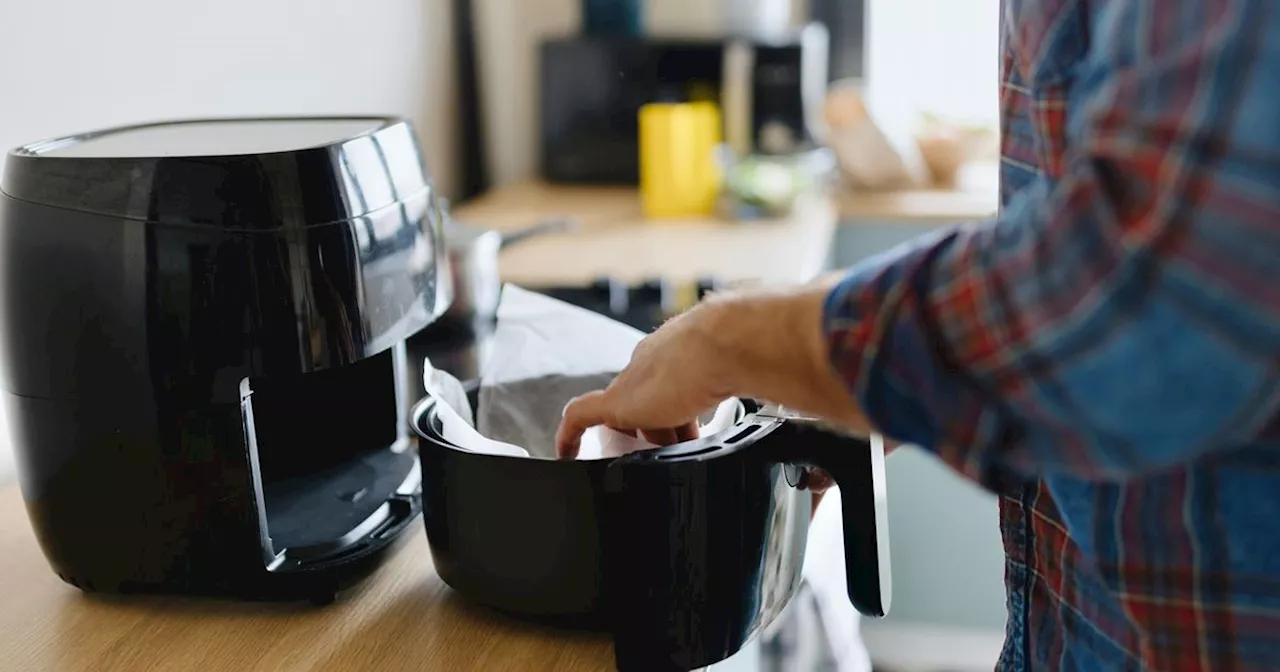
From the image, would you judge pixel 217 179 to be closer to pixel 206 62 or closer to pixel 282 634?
pixel 282 634

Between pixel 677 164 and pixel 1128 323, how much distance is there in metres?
1.60

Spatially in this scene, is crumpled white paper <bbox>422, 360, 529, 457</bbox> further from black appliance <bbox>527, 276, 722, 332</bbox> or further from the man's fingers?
black appliance <bbox>527, 276, 722, 332</bbox>

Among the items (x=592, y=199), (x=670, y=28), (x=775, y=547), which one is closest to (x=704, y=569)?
(x=775, y=547)

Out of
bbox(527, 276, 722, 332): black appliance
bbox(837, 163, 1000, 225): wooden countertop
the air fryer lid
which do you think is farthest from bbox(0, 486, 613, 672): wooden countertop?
bbox(837, 163, 1000, 225): wooden countertop

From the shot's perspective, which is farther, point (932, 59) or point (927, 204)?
point (932, 59)

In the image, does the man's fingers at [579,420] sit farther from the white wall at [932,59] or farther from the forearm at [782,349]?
the white wall at [932,59]

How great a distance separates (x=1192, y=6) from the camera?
0.46 metres

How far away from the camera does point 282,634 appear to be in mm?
774

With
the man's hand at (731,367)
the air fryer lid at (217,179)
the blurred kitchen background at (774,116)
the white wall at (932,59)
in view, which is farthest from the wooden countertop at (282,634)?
the white wall at (932,59)

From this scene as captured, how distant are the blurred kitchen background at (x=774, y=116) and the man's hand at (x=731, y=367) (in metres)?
1.20

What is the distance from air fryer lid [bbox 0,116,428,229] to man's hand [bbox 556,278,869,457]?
21 centimetres

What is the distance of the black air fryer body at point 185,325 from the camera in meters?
0.73

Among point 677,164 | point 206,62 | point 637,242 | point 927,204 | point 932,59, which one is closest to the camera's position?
point 206,62

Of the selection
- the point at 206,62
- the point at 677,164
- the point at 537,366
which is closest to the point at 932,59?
the point at 677,164
